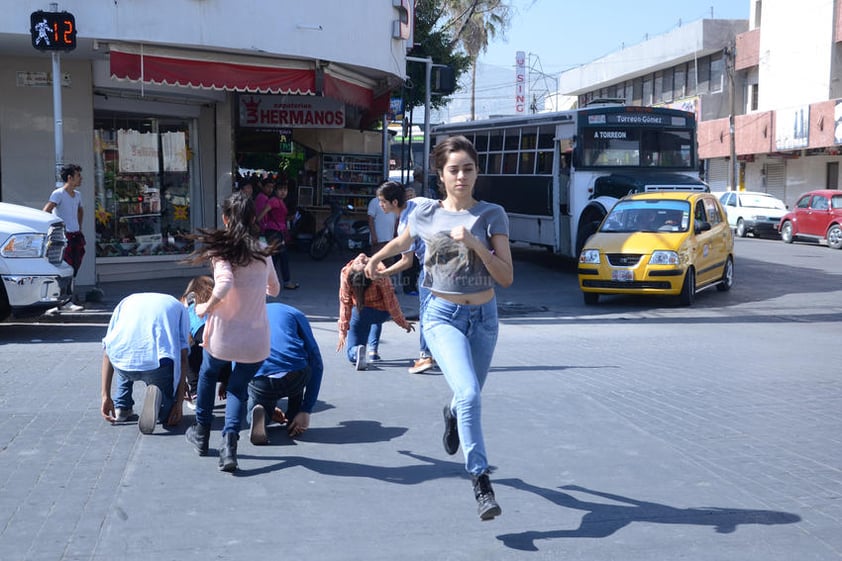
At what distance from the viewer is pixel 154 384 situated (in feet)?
21.4

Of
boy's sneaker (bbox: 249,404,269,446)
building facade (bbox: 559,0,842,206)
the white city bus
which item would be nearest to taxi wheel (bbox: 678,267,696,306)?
the white city bus

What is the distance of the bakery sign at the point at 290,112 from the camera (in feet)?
66.7

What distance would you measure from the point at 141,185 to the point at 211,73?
11.3 ft

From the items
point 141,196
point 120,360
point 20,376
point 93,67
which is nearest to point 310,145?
point 141,196

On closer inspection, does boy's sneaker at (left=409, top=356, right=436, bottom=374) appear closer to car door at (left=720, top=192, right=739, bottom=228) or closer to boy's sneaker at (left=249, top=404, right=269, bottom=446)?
boy's sneaker at (left=249, top=404, right=269, bottom=446)

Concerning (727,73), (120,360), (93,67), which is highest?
(727,73)

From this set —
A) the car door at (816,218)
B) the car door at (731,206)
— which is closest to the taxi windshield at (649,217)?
the car door at (816,218)

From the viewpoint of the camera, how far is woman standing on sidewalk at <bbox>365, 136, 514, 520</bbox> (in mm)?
4820

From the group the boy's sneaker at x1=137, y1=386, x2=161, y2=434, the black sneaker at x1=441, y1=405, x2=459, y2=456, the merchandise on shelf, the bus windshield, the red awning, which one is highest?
the red awning

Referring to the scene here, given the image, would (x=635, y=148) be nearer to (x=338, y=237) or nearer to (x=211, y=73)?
(x=338, y=237)

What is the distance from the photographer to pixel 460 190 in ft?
16.3

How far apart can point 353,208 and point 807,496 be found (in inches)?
756

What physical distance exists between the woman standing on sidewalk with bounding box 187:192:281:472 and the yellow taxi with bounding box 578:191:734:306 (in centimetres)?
978

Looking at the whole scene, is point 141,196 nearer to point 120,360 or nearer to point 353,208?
point 353,208
